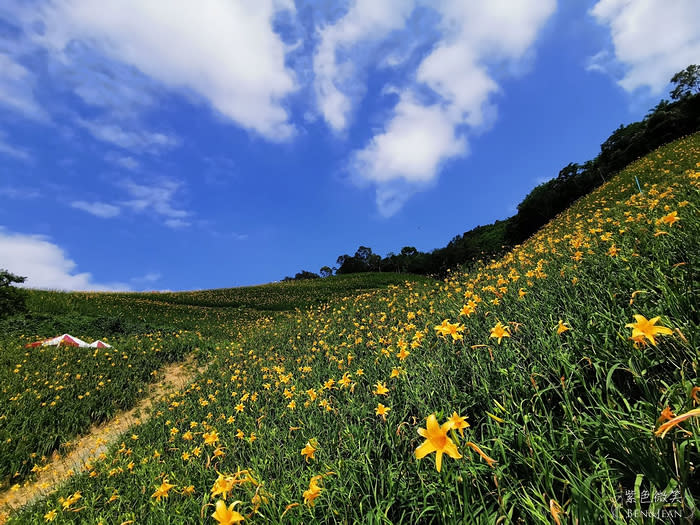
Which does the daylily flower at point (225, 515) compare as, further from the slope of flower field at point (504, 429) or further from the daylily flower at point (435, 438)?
the daylily flower at point (435, 438)

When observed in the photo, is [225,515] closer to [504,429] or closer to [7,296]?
[504,429]

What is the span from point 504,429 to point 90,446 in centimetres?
1019

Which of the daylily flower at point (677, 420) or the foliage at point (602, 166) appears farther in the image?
the foliage at point (602, 166)

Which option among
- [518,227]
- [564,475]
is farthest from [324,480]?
[518,227]

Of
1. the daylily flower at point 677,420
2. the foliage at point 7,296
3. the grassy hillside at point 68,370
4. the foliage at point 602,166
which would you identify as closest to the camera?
the daylily flower at point 677,420

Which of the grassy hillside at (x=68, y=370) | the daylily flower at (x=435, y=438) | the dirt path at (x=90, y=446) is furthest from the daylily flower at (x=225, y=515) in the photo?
the grassy hillside at (x=68, y=370)

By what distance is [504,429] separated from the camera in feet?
6.04

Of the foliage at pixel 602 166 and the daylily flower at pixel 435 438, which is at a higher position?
the foliage at pixel 602 166

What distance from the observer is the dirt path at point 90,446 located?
5.80 m

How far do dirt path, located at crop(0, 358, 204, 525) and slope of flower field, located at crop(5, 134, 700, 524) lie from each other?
49.3 inches

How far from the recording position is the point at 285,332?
38.3 ft

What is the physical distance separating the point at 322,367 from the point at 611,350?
471 cm

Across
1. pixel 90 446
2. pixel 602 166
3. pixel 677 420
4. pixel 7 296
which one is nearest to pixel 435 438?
pixel 677 420

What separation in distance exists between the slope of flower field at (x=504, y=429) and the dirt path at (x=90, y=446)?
4.11 feet
